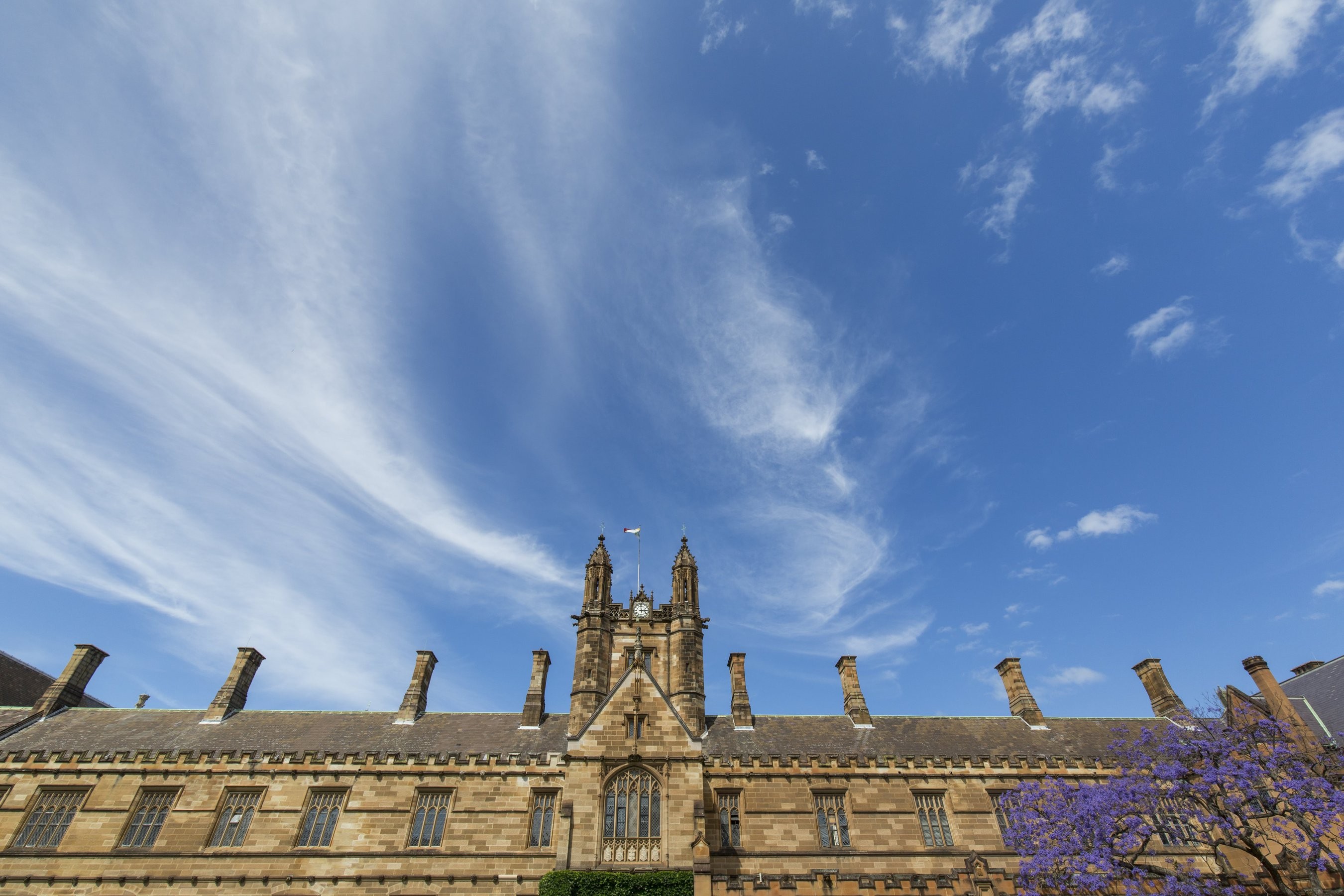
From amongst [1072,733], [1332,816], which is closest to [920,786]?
[1072,733]

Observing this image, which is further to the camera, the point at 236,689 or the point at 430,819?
the point at 236,689

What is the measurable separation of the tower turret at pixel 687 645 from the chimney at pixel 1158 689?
27.1m

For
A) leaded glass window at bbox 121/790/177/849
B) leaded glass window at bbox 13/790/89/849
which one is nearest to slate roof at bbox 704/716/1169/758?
leaded glass window at bbox 121/790/177/849

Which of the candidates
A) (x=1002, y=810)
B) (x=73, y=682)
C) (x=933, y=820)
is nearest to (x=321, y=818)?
(x=73, y=682)

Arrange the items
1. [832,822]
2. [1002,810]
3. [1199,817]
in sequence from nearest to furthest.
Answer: [1199,817] < [832,822] < [1002,810]

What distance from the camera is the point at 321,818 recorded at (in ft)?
100

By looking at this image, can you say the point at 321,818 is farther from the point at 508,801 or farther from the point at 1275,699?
the point at 1275,699

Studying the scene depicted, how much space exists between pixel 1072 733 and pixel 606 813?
86.1ft

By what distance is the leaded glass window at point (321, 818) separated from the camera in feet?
98.6

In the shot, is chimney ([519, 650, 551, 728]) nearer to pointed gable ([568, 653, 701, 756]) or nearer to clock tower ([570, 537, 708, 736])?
clock tower ([570, 537, 708, 736])

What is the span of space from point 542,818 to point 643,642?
11.5 metres

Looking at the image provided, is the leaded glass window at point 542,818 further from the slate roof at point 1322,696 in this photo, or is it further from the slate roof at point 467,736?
the slate roof at point 1322,696

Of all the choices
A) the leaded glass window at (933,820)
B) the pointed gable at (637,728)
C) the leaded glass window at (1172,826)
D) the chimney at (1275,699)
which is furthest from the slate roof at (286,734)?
the chimney at (1275,699)

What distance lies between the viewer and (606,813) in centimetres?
2788
